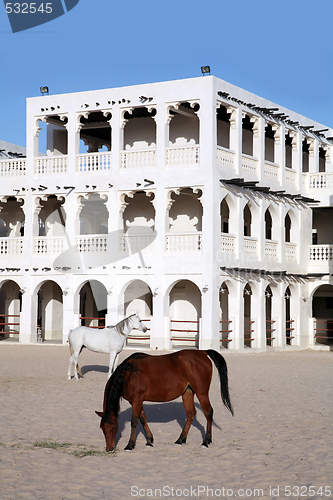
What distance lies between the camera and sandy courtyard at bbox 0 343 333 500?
823 centimetres

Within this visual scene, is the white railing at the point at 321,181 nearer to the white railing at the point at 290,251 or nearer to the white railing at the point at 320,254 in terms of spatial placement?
the white railing at the point at 320,254

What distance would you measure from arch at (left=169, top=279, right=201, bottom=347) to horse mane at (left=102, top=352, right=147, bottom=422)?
2108 cm

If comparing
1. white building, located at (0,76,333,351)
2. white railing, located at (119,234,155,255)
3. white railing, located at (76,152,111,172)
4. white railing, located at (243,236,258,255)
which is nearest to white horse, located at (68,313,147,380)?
white building, located at (0,76,333,351)

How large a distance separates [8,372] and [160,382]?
1043 cm

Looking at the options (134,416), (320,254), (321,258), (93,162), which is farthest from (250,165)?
(134,416)

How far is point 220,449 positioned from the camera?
Result: 1036cm

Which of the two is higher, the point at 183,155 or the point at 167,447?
the point at 183,155

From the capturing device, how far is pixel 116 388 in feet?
31.6

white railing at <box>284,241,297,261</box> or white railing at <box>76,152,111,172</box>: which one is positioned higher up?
white railing at <box>76,152,111,172</box>

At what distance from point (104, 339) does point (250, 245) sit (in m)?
13.7

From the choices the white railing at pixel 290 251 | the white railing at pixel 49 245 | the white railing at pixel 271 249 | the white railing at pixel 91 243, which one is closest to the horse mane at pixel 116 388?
the white railing at pixel 91 243

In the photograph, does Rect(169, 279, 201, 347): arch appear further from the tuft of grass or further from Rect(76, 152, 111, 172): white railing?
the tuft of grass

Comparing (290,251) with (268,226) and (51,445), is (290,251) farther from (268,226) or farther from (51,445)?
(51,445)

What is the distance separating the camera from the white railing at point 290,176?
32875 millimetres
